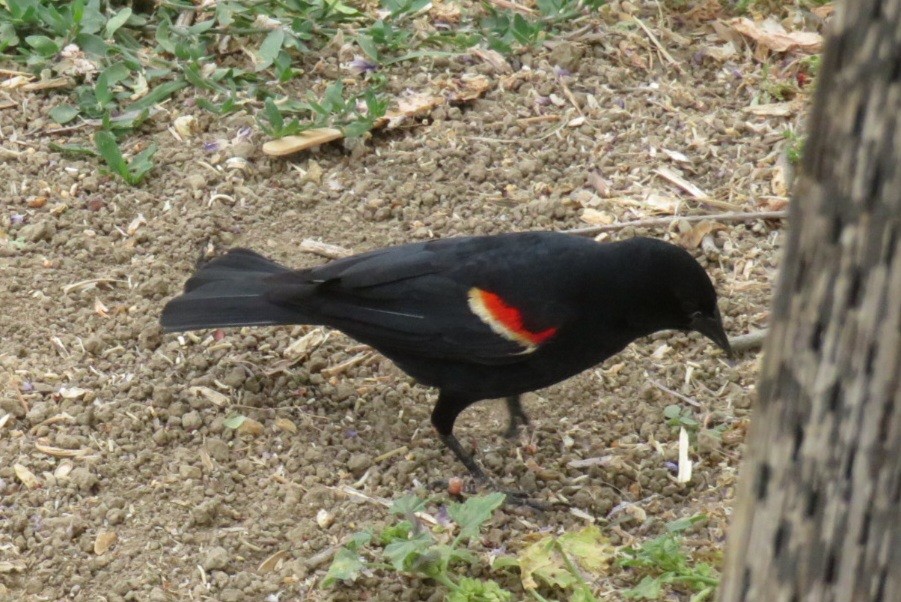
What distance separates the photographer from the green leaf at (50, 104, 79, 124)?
17.9 feet

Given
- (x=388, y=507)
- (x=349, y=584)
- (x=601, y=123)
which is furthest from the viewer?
(x=601, y=123)

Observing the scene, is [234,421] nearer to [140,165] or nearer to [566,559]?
[566,559]

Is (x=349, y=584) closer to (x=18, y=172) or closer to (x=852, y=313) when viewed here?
(x=852, y=313)

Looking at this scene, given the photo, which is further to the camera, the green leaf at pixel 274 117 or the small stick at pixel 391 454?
the green leaf at pixel 274 117

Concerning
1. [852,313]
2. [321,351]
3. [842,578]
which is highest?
[852,313]

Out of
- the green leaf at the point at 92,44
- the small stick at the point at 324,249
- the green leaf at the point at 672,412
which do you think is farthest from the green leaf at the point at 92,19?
the green leaf at the point at 672,412

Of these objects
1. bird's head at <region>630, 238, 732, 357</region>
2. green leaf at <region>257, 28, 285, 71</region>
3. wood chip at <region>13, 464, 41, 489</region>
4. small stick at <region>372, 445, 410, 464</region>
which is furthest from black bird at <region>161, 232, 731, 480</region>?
green leaf at <region>257, 28, 285, 71</region>

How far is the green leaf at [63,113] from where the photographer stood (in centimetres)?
545

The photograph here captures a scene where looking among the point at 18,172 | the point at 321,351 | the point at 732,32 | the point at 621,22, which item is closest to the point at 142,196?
the point at 18,172

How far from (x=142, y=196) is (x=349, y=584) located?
2251 mm

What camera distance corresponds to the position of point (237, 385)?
4445 mm

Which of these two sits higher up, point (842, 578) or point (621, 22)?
point (842, 578)

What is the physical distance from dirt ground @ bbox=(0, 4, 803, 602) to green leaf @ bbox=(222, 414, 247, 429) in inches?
1.3

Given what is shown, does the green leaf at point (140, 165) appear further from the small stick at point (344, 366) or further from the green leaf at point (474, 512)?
the green leaf at point (474, 512)
